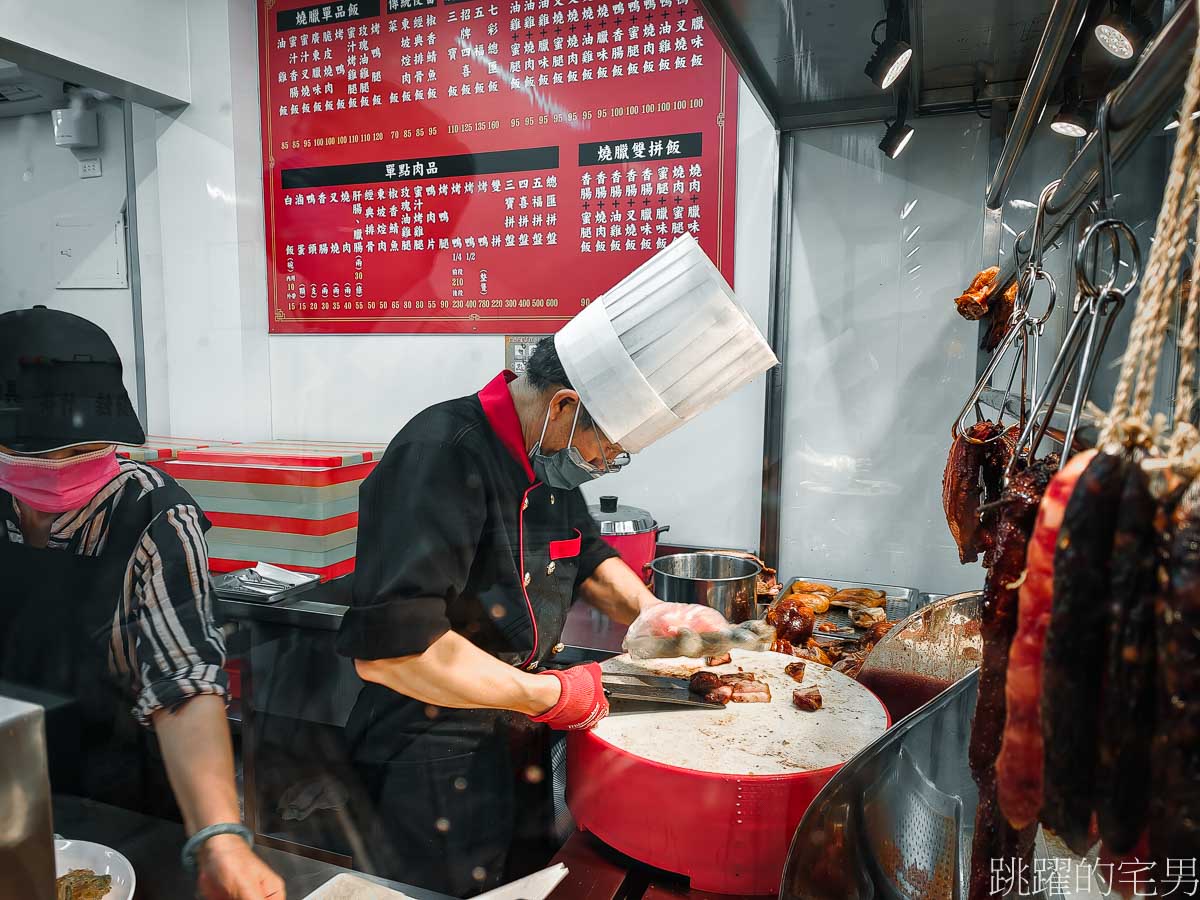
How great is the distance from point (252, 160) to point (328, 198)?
0.37ft

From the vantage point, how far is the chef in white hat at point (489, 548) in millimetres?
1014

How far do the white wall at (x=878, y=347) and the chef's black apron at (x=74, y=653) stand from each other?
1678 millimetres

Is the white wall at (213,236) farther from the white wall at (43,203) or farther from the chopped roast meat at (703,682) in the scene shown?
the chopped roast meat at (703,682)

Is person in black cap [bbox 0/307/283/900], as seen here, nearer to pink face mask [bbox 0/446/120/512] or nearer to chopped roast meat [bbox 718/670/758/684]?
pink face mask [bbox 0/446/120/512]

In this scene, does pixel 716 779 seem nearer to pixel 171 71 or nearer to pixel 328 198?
pixel 328 198

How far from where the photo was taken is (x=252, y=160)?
1048 millimetres

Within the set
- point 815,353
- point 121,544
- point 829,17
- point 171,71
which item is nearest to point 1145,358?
point 121,544

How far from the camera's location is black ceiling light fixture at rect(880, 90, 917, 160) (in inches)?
70.4

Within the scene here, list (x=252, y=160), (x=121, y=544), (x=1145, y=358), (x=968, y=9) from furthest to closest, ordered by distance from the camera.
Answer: (x=968, y=9)
(x=252, y=160)
(x=121, y=544)
(x=1145, y=358)

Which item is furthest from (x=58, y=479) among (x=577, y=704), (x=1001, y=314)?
(x=1001, y=314)

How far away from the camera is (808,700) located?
3.97 feet

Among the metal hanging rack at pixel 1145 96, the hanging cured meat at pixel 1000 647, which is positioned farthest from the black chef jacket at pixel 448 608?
the metal hanging rack at pixel 1145 96

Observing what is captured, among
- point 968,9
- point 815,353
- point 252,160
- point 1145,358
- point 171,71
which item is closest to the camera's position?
point 1145,358

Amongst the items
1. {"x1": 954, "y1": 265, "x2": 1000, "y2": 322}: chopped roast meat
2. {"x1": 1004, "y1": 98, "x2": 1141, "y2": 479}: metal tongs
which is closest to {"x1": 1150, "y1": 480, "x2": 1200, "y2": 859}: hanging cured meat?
{"x1": 1004, "y1": 98, "x2": 1141, "y2": 479}: metal tongs
